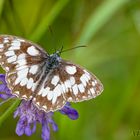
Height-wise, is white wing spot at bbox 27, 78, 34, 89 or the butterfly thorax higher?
the butterfly thorax

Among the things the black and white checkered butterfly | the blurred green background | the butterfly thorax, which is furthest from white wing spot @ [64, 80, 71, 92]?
the blurred green background

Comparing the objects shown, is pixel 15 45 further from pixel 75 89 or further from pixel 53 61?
pixel 75 89

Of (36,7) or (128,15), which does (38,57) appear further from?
(36,7)

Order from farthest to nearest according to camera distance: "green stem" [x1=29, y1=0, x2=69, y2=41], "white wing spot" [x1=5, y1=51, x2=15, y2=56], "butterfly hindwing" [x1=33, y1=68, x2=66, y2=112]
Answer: "green stem" [x1=29, y1=0, x2=69, y2=41] < "white wing spot" [x1=5, y1=51, x2=15, y2=56] < "butterfly hindwing" [x1=33, y1=68, x2=66, y2=112]

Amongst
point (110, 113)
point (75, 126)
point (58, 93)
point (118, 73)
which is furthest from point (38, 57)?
point (118, 73)

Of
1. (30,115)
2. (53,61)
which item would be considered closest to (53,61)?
(53,61)

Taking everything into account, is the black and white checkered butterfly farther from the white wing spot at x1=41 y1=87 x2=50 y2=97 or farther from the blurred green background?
the blurred green background

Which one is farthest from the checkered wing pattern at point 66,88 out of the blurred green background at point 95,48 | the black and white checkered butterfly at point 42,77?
the blurred green background at point 95,48
